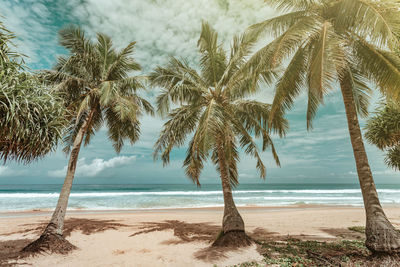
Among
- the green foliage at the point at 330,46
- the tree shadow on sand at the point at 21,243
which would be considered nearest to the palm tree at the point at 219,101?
the green foliage at the point at 330,46

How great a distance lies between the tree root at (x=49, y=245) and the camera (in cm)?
605

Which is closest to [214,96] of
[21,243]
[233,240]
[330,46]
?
[330,46]

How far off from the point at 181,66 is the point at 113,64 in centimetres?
281

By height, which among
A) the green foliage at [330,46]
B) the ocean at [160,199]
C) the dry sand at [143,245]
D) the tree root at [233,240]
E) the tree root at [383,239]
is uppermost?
the green foliage at [330,46]

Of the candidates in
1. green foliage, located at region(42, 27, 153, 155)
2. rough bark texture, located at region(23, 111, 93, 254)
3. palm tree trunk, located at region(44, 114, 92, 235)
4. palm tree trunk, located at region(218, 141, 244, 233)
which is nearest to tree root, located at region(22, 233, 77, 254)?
rough bark texture, located at region(23, 111, 93, 254)

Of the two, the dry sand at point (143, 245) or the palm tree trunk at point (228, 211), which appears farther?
the palm tree trunk at point (228, 211)

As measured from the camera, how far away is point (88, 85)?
8.14m

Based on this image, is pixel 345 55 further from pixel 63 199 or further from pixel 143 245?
pixel 63 199

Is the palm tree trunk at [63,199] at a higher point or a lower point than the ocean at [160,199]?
higher

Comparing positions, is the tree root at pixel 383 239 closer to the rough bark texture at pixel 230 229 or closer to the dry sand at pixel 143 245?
the dry sand at pixel 143 245

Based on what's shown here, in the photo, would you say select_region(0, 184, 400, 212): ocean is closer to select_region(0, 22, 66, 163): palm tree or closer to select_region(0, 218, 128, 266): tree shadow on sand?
select_region(0, 218, 128, 266): tree shadow on sand

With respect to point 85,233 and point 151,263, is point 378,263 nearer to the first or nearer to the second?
point 151,263

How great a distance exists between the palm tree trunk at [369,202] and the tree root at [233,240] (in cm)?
309

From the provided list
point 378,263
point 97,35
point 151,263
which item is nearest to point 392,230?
point 378,263
